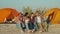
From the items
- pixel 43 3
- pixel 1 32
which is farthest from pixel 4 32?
pixel 43 3

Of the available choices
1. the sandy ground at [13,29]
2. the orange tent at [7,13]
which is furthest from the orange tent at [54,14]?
the orange tent at [7,13]

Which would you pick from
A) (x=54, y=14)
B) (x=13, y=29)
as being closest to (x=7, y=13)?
(x=13, y=29)

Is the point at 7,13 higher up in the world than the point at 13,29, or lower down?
higher up

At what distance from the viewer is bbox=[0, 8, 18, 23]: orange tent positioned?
3.00 m

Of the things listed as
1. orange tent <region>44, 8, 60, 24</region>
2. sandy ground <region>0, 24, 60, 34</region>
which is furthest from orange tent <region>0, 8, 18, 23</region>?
orange tent <region>44, 8, 60, 24</region>

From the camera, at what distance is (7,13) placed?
301 cm

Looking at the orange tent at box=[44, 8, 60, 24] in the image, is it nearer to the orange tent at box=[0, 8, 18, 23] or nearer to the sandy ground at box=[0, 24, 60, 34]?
the sandy ground at box=[0, 24, 60, 34]

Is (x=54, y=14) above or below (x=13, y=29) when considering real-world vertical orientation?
above

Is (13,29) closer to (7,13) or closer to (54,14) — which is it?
(7,13)

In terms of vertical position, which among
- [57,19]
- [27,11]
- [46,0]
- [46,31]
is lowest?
[46,31]

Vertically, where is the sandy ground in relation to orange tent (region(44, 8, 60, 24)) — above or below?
below

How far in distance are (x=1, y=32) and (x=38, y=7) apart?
3.15 ft

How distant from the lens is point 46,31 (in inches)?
118

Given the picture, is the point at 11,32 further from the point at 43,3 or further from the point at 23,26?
the point at 43,3
